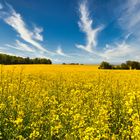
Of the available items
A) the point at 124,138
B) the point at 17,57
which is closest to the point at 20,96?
the point at 124,138

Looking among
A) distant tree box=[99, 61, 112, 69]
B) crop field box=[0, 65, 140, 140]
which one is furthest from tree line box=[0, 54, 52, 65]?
crop field box=[0, 65, 140, 140]

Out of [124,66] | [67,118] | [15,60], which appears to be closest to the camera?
[67,118]

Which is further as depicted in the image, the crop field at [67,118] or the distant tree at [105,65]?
the distant tree at [105,65]

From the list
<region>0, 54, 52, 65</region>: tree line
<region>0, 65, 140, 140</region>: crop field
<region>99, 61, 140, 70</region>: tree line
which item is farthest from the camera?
<region>0, 54, 52, 65</region>: tree line

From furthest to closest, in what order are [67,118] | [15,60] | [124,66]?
[15,60] < [124,66] < [67,118]

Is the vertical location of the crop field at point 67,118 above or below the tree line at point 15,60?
below

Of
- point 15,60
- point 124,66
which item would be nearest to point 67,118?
point 124,66

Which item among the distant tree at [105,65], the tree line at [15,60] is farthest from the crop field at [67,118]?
the tree line at [15,60]

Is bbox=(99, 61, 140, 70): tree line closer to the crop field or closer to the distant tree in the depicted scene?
the distant tree

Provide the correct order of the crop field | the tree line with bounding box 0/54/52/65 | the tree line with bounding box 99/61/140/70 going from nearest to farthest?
the crop field < the tree line with bounding box 99/61/140/70 < the tree line with bounding box 0/54/52/65

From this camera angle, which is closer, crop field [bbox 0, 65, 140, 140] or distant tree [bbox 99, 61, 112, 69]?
crop field [bbox 0, 65, 140, 140]

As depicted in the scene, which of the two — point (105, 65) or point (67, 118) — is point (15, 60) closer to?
point (105, 65)

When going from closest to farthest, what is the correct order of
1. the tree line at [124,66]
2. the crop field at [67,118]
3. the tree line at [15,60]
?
the crop field at [67,118] < the tree line at [124,66] < the tree line at [15,60]

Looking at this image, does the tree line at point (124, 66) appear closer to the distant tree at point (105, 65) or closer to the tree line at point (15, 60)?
the distant tree at point (105, 65)
